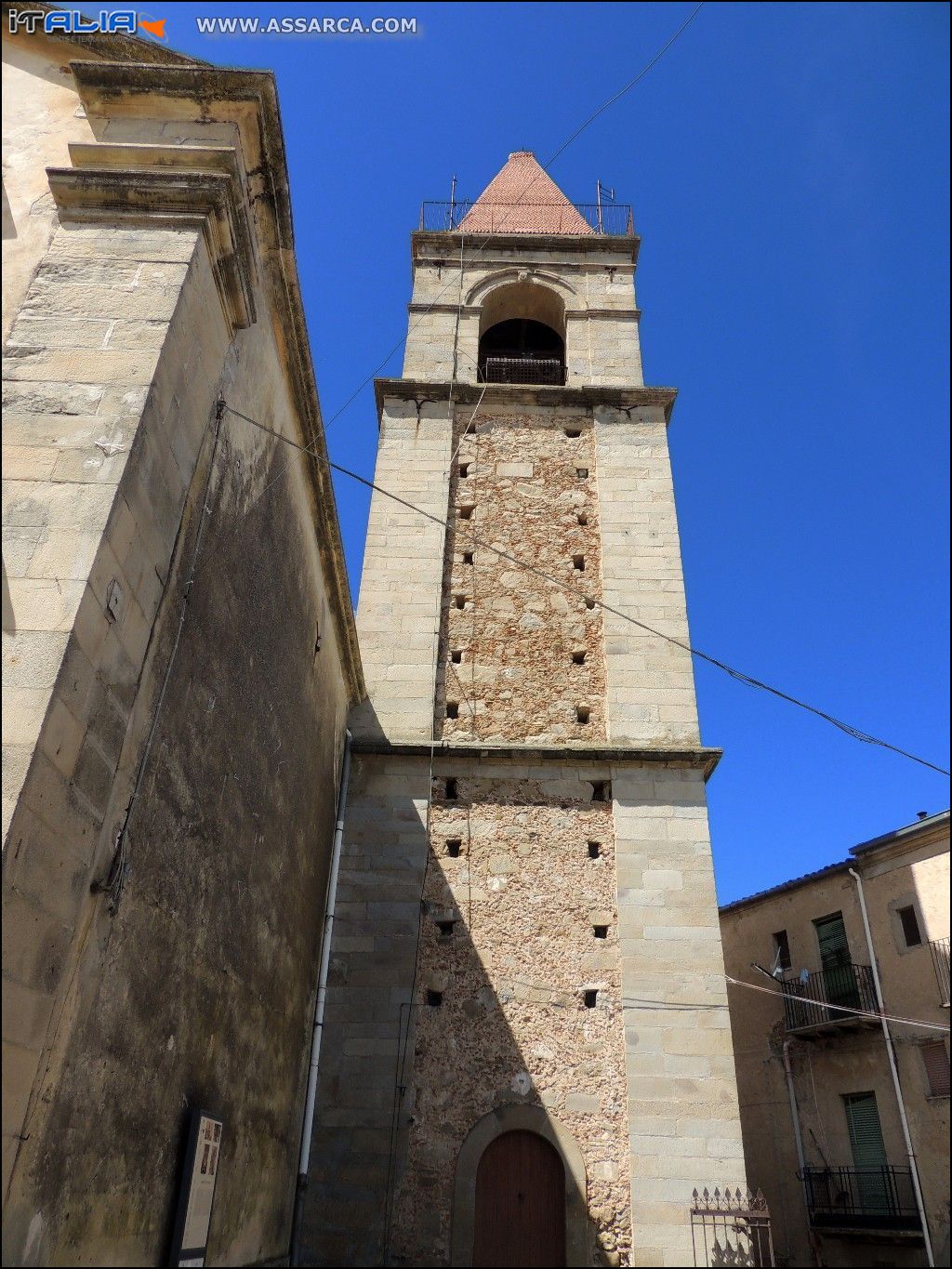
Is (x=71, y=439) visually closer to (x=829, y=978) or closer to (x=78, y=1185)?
(x=78, y=1185)

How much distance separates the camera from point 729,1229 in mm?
7148

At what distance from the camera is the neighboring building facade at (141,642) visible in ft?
10.8

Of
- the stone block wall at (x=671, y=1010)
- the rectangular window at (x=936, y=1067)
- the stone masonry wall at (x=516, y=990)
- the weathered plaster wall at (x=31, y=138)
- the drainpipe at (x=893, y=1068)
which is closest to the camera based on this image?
the weathered plaster wall at (x=31, y=138)

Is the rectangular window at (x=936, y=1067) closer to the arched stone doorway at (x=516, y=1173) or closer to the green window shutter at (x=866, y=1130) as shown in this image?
the green window shutter at (x=866, y=1130)

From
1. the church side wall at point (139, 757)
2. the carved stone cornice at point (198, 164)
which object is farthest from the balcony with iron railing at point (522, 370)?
the carved stone cornice at point (198, 164)

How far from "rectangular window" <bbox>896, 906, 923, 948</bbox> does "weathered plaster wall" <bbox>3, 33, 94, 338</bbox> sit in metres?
13.7

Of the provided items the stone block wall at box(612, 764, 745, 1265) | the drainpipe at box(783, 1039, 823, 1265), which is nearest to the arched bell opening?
the stone block wall at box(612, 764, 745, 1265)

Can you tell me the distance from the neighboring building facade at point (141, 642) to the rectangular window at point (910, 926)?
10037mm

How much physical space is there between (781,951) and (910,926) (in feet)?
10.2

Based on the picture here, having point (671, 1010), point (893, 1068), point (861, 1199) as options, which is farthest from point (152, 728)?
point (861, 1199)

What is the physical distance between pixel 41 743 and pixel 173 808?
1.36m

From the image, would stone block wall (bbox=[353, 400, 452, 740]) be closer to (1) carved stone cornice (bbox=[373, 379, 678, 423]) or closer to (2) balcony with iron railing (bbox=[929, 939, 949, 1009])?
(1) carved stone cornice (bbox=[373, 379, 678, 423])

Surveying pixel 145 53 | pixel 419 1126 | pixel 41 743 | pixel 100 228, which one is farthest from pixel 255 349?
pixel 419 1126

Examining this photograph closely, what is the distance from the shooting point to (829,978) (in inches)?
566
